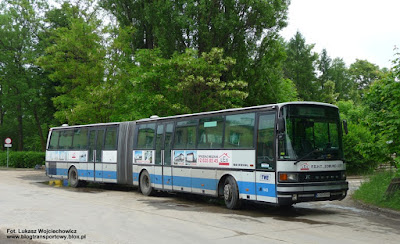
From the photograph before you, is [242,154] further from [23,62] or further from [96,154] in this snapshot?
[23,62]

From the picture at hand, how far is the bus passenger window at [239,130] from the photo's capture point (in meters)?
13.6

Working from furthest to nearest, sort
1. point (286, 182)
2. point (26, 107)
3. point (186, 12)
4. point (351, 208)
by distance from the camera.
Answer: point (26, 107)
point (186, 12)
point (351, 208)
point (286, 182)

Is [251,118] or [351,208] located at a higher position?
[251,118]

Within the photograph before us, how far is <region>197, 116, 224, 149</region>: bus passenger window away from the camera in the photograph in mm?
14977

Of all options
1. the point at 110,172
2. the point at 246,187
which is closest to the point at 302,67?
the point at 110,172

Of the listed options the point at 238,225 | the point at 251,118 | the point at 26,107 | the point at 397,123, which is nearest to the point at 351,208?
the point at 397,123

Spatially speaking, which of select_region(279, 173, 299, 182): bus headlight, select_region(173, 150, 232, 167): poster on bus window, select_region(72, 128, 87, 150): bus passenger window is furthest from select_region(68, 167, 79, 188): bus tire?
select_region(279, 173, 299, 182): bus headlight

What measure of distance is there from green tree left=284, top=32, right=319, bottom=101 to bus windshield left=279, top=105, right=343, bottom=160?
51.3m

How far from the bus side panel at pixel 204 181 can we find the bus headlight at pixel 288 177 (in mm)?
3264

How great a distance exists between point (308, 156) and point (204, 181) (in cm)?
436

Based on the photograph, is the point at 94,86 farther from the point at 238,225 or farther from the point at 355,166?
the point at 238,225

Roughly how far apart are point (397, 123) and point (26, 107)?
44.8 meters

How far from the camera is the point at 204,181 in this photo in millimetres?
15555

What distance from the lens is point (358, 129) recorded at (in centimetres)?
2891
